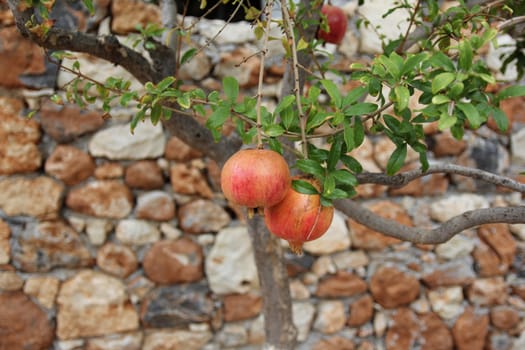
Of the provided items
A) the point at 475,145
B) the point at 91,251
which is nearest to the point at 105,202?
the point at 91,251

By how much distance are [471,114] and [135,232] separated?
1.37 meters

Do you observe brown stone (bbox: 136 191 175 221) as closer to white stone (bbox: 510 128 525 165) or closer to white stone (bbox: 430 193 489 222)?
white stone (bbox: 430 193 489 222)

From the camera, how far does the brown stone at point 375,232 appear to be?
1.80m

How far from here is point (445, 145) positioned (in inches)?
73.2

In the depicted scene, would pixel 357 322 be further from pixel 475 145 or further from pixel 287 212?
pixel 287 212

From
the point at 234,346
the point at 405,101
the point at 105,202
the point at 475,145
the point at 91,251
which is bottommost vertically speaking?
the point at 234,346

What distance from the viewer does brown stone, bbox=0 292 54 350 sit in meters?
1.57

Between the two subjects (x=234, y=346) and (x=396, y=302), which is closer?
(x=234, y=346)

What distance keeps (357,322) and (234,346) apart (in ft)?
1.68

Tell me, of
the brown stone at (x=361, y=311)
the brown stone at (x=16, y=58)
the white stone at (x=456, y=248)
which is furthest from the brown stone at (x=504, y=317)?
the brown stone at (x=16, y=58)

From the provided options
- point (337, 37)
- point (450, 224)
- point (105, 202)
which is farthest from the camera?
point (105, 202)

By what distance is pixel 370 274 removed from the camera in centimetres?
184

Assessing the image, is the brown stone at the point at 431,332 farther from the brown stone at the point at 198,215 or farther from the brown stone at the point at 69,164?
the brown stone at the point at 69,164

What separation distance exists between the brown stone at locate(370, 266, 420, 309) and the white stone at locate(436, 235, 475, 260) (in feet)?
0.54
